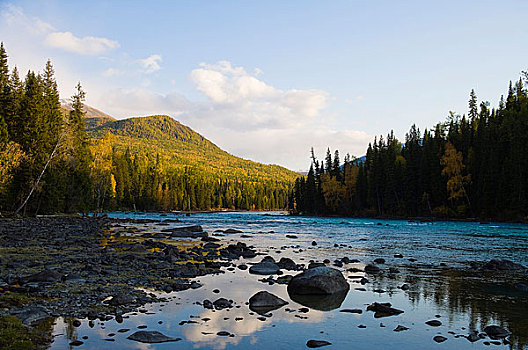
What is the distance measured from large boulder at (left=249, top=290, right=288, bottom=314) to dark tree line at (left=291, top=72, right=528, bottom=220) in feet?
201

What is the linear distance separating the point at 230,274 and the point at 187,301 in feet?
16.3

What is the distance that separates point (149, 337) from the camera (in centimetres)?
795

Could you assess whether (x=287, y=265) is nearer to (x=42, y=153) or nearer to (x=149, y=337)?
(x=149, y=337)

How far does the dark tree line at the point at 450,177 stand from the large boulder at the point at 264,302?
6128 cm

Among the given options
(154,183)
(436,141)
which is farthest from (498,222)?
(154,183)

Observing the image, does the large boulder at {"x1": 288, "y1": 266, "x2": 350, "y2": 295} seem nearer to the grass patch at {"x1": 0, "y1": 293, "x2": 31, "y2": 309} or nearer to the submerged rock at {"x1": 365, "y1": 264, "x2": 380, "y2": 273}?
the submerged rock at {"x1": 365, "y1": 264, "x2": 380, "y2": 273}

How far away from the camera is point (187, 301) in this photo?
1130cm

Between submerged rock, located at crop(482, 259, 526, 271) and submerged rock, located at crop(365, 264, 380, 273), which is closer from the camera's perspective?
submerged rock, located at crop(365, 264, 380, 273)

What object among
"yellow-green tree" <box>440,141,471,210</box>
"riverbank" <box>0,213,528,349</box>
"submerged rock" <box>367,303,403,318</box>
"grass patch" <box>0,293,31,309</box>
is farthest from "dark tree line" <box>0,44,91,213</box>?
"yellow-green tree" <box>440,141,471,210</box>

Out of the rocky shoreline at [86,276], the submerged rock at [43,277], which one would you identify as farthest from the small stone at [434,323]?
the submerged rock at [43,277]

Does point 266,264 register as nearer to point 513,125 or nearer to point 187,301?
point 187,301

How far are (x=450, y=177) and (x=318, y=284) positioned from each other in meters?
68.9

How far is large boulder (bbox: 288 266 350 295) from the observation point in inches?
506

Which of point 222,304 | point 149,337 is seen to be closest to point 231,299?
point 222,304
